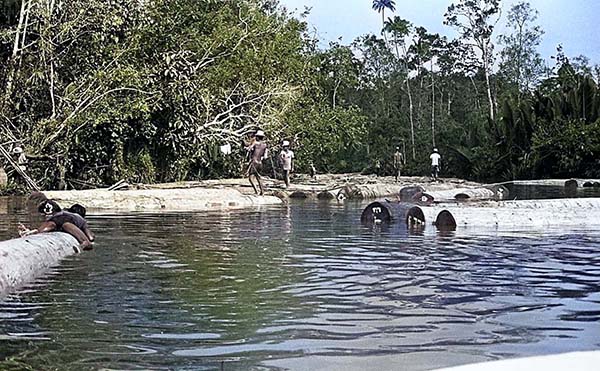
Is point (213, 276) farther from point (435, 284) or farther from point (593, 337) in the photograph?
point (593, 337)

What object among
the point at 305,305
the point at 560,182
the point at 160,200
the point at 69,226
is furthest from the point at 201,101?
the point at 305,305

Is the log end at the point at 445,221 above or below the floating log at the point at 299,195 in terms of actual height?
below

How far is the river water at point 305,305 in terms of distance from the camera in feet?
14.9

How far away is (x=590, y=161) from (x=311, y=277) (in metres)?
28.5

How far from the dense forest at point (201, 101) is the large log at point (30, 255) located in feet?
33.0

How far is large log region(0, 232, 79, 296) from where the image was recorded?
6.96m

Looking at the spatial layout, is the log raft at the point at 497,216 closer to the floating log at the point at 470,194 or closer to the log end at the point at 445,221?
the log end at the point at 445,221

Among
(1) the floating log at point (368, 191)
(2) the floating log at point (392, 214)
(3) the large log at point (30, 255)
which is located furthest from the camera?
(1) the floating log at point (368, 191)

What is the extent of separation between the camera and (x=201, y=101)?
1043 inches

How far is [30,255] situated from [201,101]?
19.0m

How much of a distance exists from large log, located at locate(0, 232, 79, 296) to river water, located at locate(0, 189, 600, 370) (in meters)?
0.15

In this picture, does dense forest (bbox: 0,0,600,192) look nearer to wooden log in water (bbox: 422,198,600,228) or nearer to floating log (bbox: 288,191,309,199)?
floating log (bbox: 288,191,309,199)

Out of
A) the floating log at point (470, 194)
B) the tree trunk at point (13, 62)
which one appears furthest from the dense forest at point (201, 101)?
the floating log at point (470, 194)

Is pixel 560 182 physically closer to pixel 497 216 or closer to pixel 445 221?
pixel 497 216
